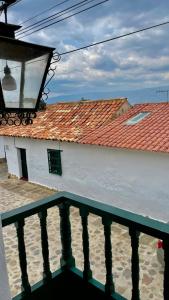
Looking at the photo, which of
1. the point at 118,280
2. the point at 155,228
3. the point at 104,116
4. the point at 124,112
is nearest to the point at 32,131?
the point at 104,116

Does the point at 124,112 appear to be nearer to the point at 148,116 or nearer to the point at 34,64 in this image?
the point at 148,116

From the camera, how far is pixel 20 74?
2156 mm

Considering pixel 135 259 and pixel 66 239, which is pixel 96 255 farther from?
pixel 135 259

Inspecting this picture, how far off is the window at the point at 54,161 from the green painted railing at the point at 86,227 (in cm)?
947

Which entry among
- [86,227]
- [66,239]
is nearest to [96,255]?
[66,239]

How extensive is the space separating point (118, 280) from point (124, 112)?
26.8 feet

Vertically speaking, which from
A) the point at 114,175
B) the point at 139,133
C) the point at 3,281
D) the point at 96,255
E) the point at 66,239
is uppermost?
the point at 139,133

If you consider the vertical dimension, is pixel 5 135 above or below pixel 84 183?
above

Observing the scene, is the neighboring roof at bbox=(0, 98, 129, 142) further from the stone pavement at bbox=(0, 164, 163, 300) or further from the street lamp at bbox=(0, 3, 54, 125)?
the street lamp at bbox=(0, 3, 54, 125)

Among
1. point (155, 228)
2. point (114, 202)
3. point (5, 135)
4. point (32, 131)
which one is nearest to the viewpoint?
point (155, 228)

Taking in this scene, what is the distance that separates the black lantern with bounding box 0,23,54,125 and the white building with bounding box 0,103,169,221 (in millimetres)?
6134

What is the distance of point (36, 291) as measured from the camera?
2.18 metres

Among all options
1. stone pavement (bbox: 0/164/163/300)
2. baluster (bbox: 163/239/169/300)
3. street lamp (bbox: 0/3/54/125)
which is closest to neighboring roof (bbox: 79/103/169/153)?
stone pavement (bbox: 0/164/163/300)

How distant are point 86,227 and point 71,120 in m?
11.0
